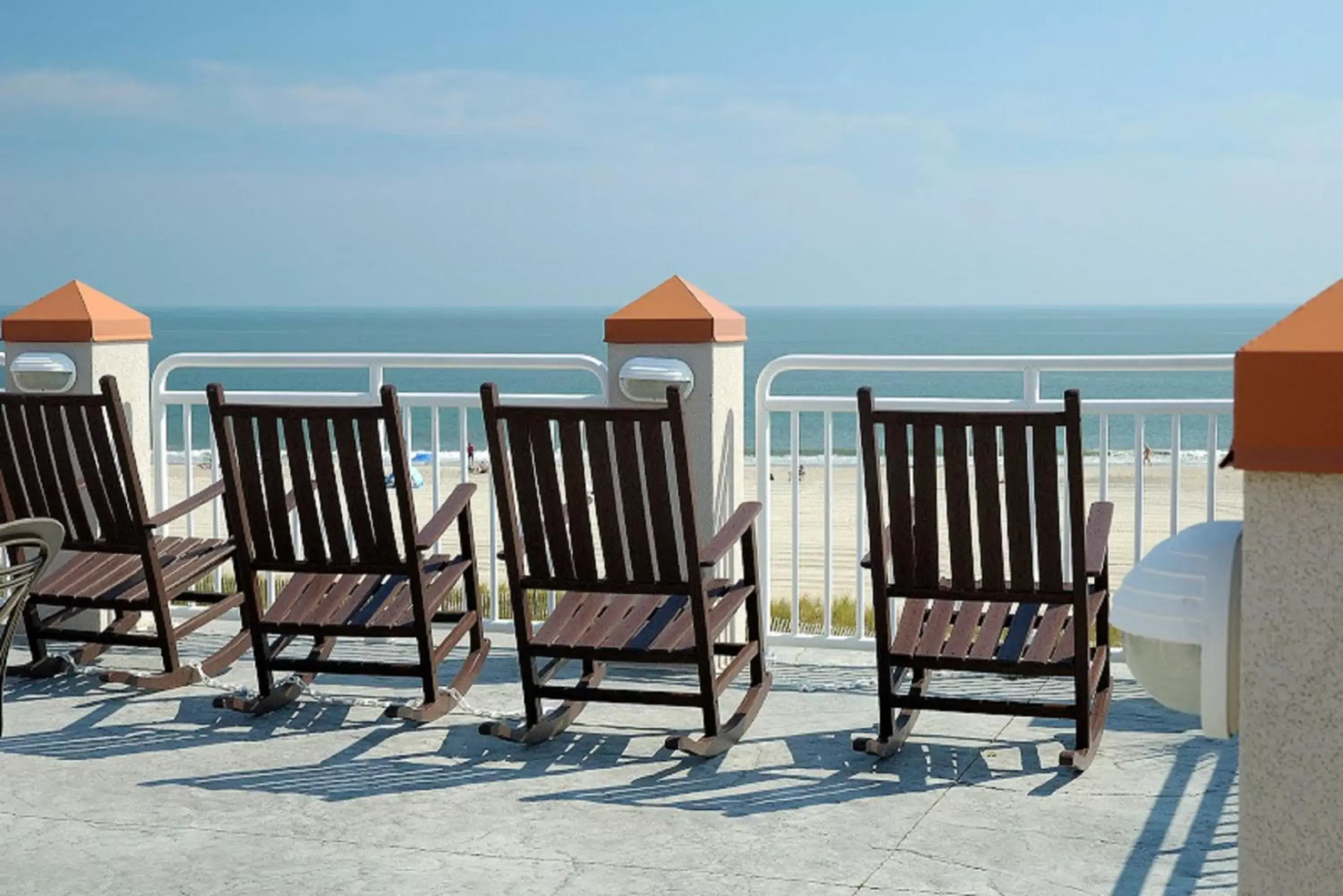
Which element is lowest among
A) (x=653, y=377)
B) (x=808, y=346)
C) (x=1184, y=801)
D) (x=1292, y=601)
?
(x=808, y=346)

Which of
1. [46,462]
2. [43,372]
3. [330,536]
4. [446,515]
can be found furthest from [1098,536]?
[43,372]

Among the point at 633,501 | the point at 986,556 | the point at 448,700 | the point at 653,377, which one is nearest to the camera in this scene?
the point at 986,556

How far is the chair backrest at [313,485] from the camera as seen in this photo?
15.9 ft

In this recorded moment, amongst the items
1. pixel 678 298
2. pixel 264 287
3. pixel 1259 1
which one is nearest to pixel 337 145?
pixel 264 287

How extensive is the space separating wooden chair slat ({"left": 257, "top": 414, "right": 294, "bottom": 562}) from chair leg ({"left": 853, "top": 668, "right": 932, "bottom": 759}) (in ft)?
5.84

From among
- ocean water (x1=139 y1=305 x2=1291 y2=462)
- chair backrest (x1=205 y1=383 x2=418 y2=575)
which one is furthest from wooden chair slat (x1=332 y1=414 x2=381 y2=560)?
ocean water (x1=139 y1=305 x2=1291 y2=462)

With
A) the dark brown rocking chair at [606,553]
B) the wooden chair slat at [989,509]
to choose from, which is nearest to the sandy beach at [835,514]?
the dark brown rocking chair at [606,553]

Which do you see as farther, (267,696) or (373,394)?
(373,394)

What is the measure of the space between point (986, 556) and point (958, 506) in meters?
0.16

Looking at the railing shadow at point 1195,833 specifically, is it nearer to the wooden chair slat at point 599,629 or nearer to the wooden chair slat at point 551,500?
the wooden chair slat at point 599,629

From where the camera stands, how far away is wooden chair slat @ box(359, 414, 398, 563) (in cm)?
491

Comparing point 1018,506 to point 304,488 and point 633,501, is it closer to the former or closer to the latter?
point 633,501

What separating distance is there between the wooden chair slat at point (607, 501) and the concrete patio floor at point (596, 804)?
54 cm

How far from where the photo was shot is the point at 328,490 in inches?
196
